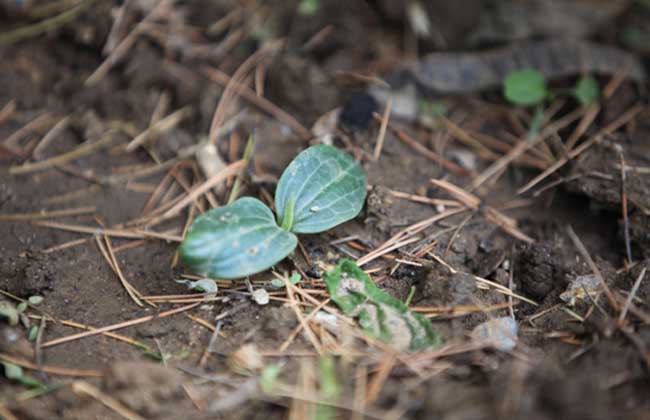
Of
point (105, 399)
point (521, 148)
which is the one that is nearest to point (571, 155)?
point (521, 148)

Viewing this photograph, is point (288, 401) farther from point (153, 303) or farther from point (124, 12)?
point (124, 12)

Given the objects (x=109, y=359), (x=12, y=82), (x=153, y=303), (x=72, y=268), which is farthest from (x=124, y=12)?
(x=109, y=359)

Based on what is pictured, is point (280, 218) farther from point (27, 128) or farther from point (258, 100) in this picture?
point (27, 128)

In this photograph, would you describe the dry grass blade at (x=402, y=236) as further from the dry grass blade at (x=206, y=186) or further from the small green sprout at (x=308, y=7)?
the small green sprout at (x=308, y=7)

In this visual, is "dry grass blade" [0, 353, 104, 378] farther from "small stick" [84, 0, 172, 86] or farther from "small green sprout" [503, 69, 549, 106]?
"small green sprout" [503, 69, 549, 106]

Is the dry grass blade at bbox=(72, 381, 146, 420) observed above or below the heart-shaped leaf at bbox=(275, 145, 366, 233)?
below

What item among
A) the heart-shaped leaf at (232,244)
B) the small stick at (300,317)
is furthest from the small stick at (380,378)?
the heart-shaped leaf at (232,244)

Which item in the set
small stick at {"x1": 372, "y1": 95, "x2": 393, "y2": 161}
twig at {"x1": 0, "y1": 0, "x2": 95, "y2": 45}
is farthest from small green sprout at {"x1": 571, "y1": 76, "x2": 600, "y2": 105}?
twig at {"x1": 0, "y1": 0, "x2": 95, "y2": 45}
